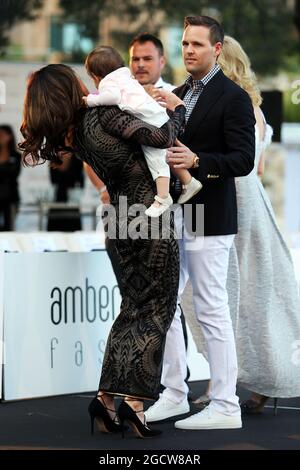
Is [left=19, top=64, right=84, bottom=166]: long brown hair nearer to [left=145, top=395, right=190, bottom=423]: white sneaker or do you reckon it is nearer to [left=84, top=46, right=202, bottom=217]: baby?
[left=84, top=46, right=202, bottom=217]: baby

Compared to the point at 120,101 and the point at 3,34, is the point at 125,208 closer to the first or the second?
the point at 120,101

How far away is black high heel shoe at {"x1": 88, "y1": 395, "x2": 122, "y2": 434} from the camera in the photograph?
17.4ft

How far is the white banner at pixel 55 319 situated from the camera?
21.8ft

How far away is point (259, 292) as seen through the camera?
611 centimetres

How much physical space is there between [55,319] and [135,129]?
6.90 ft

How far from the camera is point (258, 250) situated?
6098mm

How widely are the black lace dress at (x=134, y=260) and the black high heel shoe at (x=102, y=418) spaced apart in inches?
3.7

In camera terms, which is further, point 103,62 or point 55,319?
point 55,319

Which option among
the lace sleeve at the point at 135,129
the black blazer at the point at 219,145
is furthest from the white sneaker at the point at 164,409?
the lace sleeve at the point at 135,129

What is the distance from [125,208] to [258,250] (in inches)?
43.1

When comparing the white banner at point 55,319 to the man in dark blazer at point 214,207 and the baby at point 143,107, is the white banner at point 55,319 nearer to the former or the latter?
the man in dark blazer at point 214,207

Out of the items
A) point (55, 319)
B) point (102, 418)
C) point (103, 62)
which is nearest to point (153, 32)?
point (55, 319)

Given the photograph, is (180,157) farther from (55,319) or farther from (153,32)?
(153,32)
